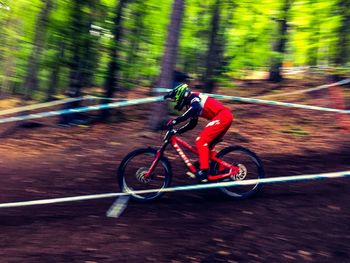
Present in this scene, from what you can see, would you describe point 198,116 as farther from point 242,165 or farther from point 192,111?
point 242,165

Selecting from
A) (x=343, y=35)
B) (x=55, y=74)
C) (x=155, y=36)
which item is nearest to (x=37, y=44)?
(x=55, y=74)

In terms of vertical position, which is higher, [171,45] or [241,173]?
[171,45]

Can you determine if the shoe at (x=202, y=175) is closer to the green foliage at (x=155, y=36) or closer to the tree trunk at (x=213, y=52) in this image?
the green foliage at (x=155, y=36)

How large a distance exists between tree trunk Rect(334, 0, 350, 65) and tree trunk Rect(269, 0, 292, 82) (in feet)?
6.44

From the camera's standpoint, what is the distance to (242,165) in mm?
6219

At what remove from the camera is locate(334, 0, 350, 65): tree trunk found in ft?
43.3

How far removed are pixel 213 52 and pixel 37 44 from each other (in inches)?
233

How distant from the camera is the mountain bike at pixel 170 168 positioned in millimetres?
6160

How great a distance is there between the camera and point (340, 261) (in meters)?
4.54

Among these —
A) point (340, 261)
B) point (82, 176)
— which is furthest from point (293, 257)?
point (82, 176)

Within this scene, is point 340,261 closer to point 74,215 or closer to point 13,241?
point 74,215

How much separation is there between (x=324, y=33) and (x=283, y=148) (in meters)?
6.42

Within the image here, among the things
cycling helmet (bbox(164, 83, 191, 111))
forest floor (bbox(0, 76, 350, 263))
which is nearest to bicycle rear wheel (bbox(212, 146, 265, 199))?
forest floor (bbox(0, 76, 350, 263))

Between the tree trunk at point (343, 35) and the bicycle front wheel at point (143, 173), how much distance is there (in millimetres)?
10066
